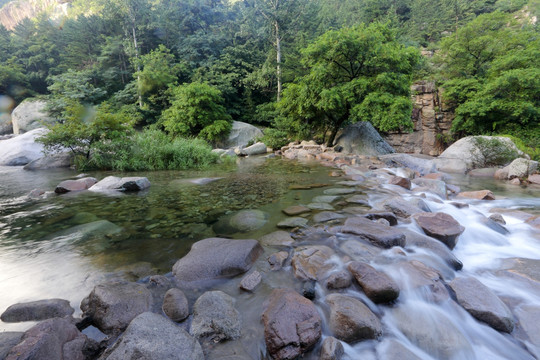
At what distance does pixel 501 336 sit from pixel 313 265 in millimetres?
1516

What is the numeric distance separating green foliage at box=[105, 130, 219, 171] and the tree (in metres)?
Answer: 6.53

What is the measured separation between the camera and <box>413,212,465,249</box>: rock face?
3.04 meters

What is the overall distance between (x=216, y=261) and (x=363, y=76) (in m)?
11.9

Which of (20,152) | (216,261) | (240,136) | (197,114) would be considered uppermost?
(197,114)

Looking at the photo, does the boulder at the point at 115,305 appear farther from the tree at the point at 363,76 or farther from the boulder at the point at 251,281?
the tree at the point at 363,76

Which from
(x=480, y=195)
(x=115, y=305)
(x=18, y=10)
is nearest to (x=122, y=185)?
(x=115, y=305)

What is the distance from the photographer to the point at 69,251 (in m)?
2.80

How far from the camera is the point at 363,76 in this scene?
1148cm

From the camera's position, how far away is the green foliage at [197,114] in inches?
644

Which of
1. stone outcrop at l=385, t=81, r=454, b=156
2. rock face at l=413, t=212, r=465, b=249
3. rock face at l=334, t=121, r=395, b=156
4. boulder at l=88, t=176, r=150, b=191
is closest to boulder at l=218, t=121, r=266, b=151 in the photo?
rock face at l=334, t=121, r=395, b=156

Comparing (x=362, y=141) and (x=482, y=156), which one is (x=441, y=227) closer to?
(x=482, y=156)

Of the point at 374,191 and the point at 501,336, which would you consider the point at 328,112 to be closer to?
the point at 374,191

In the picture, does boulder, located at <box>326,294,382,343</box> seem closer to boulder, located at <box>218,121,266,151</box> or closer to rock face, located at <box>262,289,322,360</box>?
rock face, located at <box>262,289,322,360</box>

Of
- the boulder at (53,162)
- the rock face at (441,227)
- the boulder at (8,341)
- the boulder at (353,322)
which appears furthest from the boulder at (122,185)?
the boulder at (53,162)
